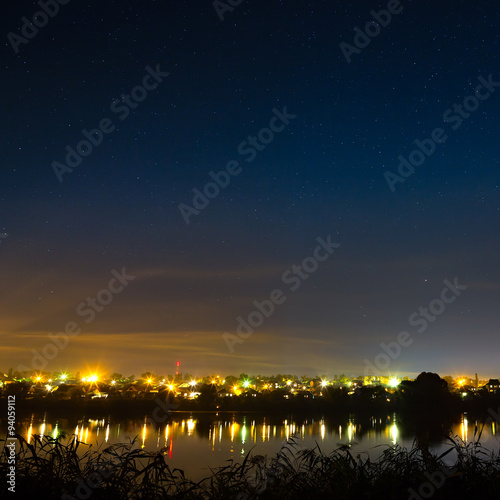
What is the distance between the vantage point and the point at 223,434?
161ft

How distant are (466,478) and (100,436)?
4197 cm

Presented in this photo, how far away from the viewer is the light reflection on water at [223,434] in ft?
119

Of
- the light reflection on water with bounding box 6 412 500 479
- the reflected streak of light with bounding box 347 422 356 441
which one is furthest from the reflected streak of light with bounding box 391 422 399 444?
the reflected streak of light with bounding box 347 422 356 441

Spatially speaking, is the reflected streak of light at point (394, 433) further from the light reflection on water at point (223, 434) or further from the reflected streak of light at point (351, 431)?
the reflected streak of light at point (351, 431)

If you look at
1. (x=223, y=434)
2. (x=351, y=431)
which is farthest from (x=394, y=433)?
(x=223, y=434)

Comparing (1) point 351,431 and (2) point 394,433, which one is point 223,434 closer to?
(1) point 351,431

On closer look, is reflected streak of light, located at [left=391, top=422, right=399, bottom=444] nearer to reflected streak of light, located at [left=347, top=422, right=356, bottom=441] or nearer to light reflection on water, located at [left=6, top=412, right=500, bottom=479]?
light reflection on water, located at [left=6, top=412, right=500, bottom=479]

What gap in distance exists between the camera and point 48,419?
193ft

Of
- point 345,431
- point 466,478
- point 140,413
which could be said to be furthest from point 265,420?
point 466,478

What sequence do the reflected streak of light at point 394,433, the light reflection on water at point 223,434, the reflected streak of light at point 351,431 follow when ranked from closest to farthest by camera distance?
the light reflection on water at point 223,434, the reflected streak of light at point 394,433, the reflected streak of light at point 351,431

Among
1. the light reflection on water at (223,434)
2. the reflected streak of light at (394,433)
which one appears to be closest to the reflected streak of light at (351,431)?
the light reflection on water at (223,434)

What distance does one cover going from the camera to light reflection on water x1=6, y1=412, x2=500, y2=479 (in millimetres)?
36125

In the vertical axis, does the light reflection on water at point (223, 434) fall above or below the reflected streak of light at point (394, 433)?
above

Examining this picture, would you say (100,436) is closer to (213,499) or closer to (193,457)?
(193,457)
